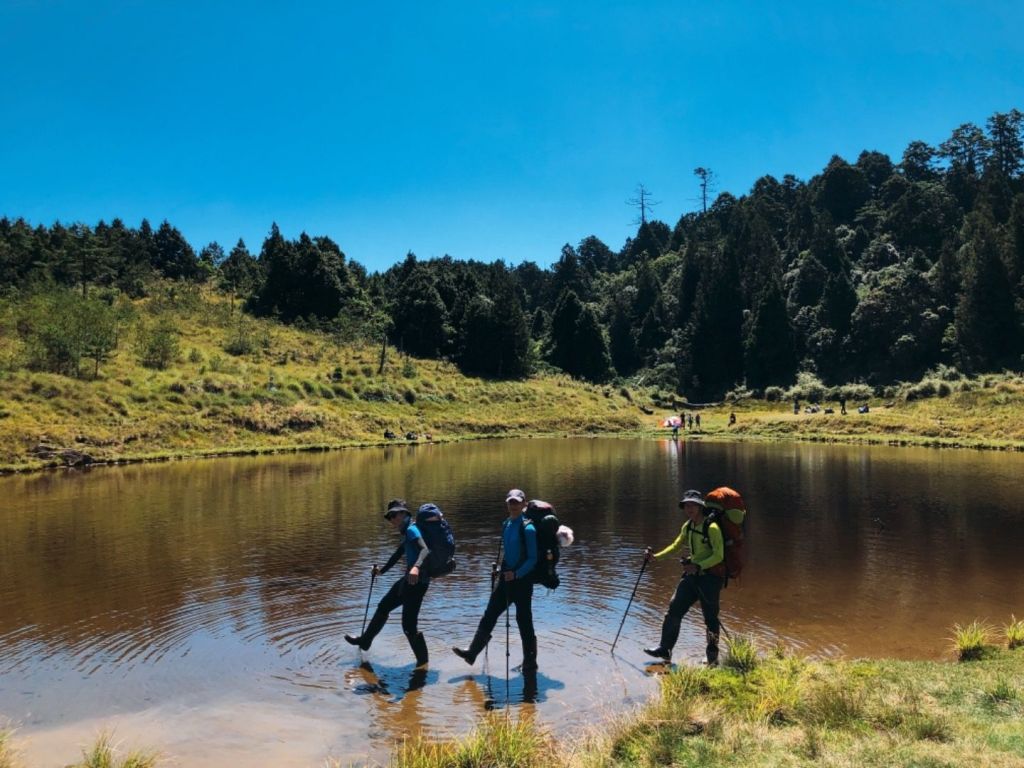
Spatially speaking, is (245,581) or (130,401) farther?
(130,401)

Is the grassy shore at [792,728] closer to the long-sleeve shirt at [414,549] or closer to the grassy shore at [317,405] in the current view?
the long-sleeve shirt at [414,549]

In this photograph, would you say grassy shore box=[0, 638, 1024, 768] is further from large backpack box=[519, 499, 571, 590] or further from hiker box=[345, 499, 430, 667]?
hiker box=[345, 499, 430, 667]

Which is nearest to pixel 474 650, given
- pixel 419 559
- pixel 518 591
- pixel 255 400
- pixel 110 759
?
pixel 518 591

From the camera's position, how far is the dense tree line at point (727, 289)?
74.3 meters

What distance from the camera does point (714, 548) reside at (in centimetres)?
918

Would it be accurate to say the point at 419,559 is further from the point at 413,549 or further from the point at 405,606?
the point at 405,606

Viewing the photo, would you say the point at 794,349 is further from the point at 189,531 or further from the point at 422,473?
the point at 189,531

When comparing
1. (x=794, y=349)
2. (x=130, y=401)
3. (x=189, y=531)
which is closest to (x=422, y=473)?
(x=189, y=531)

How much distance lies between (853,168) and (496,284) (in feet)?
220

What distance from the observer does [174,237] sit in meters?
95.7

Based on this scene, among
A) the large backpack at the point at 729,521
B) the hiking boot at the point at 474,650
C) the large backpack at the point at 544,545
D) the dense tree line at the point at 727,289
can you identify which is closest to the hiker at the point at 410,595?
the hiking boot at the point at 474,650

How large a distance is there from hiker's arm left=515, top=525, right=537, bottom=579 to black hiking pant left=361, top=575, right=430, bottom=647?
1.21m

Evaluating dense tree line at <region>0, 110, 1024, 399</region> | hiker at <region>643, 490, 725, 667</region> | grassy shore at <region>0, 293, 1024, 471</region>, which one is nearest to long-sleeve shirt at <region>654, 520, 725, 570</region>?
hiker at <region>643, 490, 725, 667</region>

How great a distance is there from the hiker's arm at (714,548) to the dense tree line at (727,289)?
63.4m
